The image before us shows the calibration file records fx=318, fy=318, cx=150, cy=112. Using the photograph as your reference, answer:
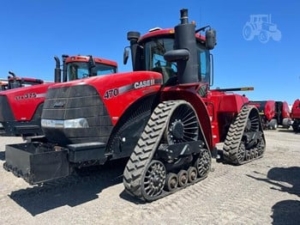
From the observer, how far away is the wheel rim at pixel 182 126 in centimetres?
512

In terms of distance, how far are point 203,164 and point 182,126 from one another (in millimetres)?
965

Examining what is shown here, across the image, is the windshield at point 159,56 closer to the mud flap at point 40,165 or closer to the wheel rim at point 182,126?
the wheel rim at point 182,126

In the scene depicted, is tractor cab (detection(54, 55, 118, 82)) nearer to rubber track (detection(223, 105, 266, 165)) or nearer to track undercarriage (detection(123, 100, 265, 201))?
rubber track (detection(223, 105, 266, 165))

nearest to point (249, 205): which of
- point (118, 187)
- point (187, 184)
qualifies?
point (187, 184)

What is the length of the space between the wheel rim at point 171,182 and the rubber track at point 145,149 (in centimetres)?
9

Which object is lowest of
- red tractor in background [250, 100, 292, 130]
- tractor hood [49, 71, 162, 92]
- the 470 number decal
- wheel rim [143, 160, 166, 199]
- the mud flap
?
red tractor in background [250, 100, 292, 130]

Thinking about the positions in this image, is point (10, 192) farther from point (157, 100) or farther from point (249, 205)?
point (249, 205)

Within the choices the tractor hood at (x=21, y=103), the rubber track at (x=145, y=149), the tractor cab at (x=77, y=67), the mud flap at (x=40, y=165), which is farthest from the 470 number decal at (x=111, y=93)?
the tractor cab at (x=77, y=67)

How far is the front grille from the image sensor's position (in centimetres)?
442

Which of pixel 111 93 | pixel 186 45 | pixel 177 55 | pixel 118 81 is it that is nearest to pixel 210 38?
pixel 186 45

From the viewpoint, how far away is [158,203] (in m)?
4.56

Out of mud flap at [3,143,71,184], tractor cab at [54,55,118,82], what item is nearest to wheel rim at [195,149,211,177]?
mud flap at [3,143,71,184]

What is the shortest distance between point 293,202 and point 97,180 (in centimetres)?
330

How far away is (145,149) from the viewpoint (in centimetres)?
459
